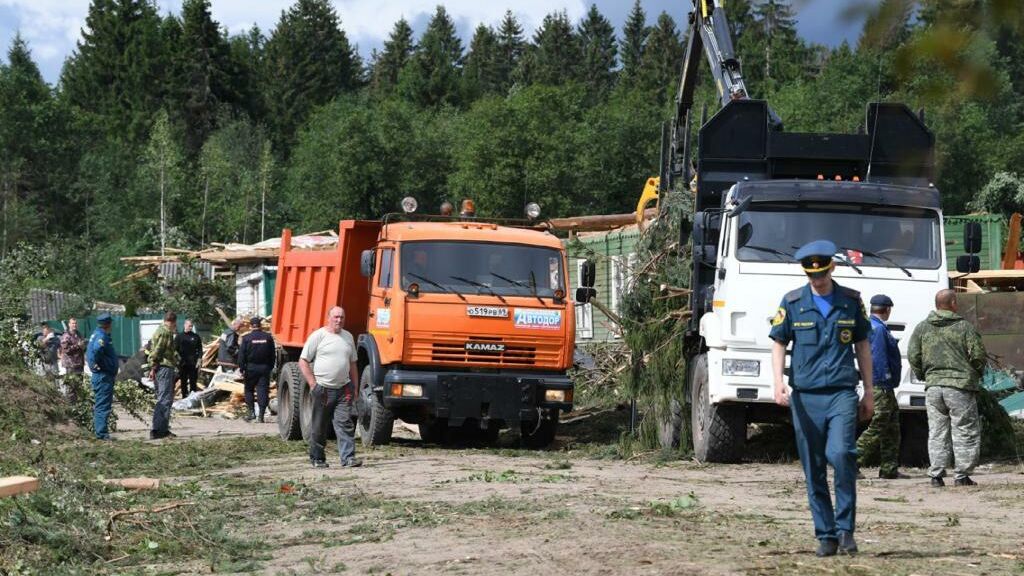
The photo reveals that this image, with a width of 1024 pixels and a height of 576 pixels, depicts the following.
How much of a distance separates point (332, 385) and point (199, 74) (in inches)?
3514

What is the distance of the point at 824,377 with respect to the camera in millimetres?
8453

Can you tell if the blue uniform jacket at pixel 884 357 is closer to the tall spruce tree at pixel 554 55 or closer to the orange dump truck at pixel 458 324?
the orange dump truck at pixel 458 324

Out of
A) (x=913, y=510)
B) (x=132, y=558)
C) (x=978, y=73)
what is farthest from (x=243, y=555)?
(x=978, y=73)

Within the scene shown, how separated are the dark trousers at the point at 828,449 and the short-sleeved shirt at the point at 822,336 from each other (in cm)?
9

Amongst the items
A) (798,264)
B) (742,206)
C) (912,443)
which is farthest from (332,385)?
(912,443)

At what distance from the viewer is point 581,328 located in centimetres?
3475

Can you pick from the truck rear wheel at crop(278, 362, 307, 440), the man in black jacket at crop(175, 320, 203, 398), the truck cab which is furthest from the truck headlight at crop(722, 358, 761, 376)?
the man in black jacket at crop(175, 320, 203, 398)

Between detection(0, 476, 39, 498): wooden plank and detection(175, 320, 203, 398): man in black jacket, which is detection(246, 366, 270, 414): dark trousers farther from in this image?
detection(0, 476, 39, 498): wooden plank

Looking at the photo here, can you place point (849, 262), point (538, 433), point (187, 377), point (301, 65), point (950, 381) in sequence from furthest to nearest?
point (301, 65) < point (187, 377) < point (538, 433) < point (849, 262) < point (950, 381)

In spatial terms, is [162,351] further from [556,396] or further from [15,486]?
[15,486]

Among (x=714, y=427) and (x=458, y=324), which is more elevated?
(x=458, y=324)

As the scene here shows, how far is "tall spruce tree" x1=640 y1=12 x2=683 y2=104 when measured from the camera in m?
100

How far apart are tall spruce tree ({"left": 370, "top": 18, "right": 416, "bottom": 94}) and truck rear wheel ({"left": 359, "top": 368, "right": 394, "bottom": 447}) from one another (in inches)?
4044

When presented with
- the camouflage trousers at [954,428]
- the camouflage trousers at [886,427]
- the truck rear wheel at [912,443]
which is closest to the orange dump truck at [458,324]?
the truck rear wheel at [912,443]
